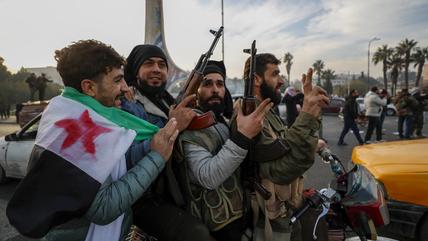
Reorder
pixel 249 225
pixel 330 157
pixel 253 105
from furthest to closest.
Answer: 1. pixel 330 157
2. pixel 249 225
3. pixel 253 105

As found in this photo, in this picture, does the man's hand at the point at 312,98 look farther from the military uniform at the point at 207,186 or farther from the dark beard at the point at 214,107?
the dark beard at the point at 214,107

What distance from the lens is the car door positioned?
19.2 feet

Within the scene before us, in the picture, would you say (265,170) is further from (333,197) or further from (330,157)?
(330,157)

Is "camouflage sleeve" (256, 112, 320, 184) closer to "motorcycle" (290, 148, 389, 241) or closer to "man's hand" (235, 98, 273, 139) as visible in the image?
"man's hand" (235, 98, 273, 139)

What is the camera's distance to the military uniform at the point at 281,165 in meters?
1.68

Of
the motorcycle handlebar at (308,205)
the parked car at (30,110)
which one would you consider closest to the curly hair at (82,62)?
the motorcycle handlebar at (308,205)

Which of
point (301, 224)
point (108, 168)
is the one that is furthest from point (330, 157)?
point (108, 168)

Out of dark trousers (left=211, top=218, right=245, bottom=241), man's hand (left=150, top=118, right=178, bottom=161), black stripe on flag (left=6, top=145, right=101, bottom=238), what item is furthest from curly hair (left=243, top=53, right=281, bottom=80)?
black stripe on flag (left=6, top=145, right=101, bottom=238)

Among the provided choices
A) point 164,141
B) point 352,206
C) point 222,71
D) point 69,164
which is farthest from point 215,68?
point 69,164

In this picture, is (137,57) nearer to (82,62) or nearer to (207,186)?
(82,62)

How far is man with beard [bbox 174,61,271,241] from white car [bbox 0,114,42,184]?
189 inches

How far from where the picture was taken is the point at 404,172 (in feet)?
11.0

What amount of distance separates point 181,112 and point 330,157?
42.6 inches

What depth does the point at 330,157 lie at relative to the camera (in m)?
2.29
